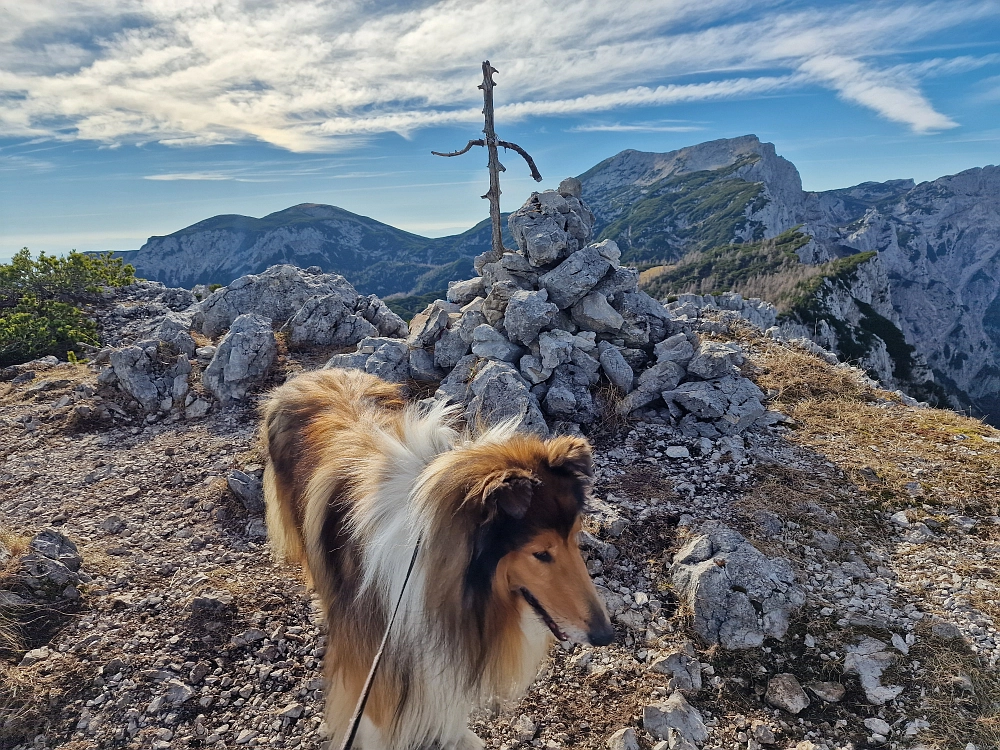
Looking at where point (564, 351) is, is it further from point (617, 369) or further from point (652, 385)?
point (652, 385)

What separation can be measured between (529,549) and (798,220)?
571 feet

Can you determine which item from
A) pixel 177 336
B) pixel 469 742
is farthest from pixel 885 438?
pixel 177 336

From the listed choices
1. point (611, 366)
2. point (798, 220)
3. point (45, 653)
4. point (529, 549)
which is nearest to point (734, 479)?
point (611, 366)

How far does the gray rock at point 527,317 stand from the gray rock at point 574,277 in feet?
2.09

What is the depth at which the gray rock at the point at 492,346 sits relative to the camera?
8.91 m

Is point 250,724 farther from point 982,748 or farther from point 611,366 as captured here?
point 611,366

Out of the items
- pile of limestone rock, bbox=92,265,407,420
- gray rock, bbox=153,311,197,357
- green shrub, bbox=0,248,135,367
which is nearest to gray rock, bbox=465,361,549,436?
pile of limestone rock, bbox=92,265,407,420

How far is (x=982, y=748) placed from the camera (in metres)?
3.35

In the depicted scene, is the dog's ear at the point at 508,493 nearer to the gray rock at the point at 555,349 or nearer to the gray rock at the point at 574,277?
the gray rock at the point at 555,349

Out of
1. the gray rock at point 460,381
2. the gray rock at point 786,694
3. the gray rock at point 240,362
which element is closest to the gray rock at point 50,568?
the gray rock at point 240,362

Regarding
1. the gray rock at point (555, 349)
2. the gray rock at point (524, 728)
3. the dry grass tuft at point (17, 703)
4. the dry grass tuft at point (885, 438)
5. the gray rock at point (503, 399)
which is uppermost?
the gray rock at point (555, 349)

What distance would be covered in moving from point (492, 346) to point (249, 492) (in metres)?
4.57

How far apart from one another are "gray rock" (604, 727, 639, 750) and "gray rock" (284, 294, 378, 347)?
10.8 metres

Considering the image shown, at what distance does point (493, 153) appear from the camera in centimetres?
1360
